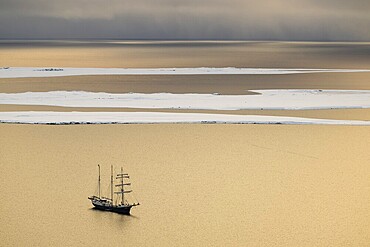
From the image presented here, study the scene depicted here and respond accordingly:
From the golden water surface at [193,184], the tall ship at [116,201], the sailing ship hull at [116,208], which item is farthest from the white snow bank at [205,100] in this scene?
the sailing ship hull at [116,208]

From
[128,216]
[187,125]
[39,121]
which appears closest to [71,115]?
[39,121]

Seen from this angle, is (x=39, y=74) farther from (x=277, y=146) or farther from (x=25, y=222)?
(x=25, y=222)

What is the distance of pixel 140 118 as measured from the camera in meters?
11.3

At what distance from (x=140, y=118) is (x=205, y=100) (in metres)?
2.55

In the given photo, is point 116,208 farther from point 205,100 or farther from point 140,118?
point 205,100

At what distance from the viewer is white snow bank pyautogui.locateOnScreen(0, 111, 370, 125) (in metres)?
11.0

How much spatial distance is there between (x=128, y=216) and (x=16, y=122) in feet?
15.5

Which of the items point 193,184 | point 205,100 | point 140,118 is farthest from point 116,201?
point 205,100

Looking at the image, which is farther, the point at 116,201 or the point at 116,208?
the point at 116,201

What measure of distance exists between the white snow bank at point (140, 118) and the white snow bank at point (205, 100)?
3.43ft

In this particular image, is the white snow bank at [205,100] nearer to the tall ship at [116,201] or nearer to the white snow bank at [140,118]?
the white snow bank at [140,118]

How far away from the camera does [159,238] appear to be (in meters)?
6.17

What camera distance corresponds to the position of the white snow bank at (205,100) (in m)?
12.8

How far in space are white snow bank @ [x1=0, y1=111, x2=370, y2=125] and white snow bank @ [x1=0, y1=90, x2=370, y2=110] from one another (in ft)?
3.43
